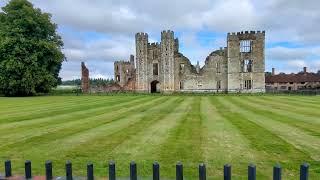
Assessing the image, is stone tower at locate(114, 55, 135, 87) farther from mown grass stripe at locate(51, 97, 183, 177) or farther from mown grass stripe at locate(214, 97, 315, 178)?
mown grass stripe at locate(214, 97, 315, 178)

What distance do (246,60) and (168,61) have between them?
1458 cm

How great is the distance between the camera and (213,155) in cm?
922

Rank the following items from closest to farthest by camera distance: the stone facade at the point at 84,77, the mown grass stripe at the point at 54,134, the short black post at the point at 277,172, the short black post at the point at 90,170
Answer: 1. the short black post at the point at 277,172
2. the short black post at the point at 90,170
3. the mown grass stripe at the point at 54,134
4. the stone facade at the point at 84,77

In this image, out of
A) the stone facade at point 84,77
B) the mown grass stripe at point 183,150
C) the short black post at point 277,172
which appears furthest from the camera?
the stone facade at point 84,77

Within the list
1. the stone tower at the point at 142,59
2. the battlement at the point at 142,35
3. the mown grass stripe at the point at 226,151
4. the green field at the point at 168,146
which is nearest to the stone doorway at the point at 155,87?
the stone tower at the point at 142,59

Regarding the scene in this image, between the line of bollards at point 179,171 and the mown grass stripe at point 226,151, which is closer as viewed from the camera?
the line of bollards at point 179,171

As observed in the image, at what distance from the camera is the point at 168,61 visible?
7012 cm

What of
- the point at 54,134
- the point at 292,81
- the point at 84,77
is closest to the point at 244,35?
the point at 292,81

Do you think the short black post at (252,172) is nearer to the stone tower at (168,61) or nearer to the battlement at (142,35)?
the stone tower at (168,61)

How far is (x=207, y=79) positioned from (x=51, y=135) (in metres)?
59.4

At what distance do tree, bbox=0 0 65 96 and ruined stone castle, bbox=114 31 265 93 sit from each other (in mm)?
18261

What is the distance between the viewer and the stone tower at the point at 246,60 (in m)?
66.6

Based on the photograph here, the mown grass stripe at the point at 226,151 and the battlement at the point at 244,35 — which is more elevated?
the battlement at the point at 244,35

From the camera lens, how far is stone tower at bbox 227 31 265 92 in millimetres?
66625
